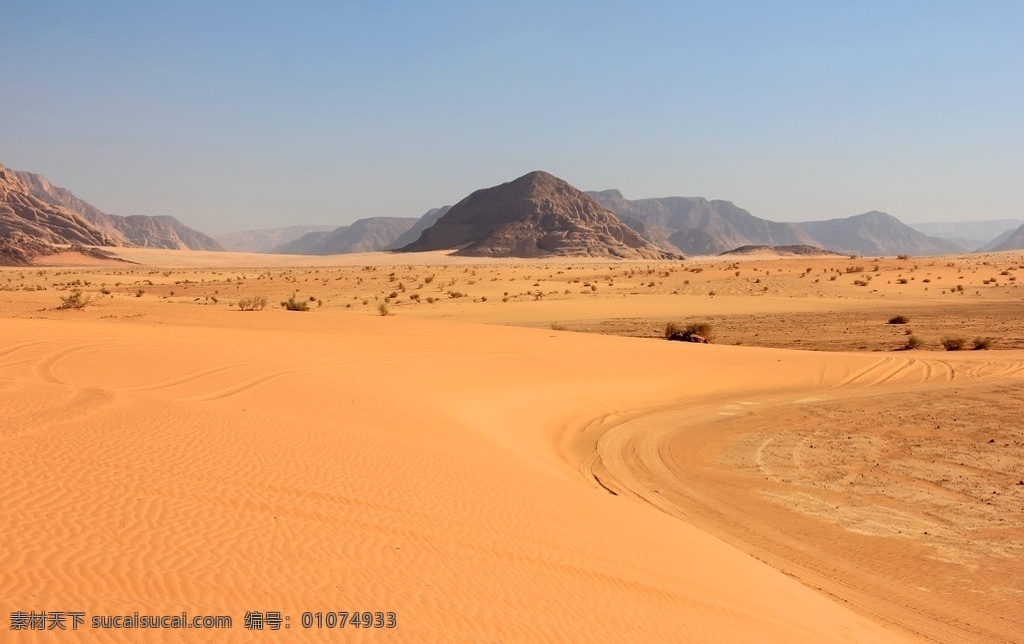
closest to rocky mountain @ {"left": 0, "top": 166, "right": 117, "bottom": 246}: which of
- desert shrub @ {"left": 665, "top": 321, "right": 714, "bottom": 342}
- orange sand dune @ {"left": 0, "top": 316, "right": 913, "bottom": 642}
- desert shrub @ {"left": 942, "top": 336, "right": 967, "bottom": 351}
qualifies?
desert shrub @ {"left": 665, "top": 321, "right": 714, "bottom": 342}

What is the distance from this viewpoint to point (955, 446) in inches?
460

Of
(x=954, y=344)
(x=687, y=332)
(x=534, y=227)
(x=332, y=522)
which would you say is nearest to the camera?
(x=332, y=522)

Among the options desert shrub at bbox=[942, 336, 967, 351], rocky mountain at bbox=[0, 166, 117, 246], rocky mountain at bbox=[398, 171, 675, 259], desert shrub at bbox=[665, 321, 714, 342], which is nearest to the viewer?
desert shrub at bbox=[942, 336, 967, 351]

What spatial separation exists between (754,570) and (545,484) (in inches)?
99.2

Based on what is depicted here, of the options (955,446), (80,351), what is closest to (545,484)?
(955,446)

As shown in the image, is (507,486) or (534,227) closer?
(507,486)

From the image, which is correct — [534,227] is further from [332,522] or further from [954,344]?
[332,522]

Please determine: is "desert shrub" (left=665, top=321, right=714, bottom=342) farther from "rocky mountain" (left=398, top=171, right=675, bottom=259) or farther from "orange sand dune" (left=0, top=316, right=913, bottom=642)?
"rocky mountain" (left=398, top=171, right=675, bottom=259)

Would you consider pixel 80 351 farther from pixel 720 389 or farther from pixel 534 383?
pixel 720 389

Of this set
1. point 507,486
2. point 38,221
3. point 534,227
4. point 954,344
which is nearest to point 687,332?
point 954,344

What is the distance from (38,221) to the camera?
12138 centimetres

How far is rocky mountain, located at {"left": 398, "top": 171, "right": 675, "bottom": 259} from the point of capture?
125000mm

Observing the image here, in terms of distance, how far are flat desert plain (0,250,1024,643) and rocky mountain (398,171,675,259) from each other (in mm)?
103554

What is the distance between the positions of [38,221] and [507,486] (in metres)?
139
